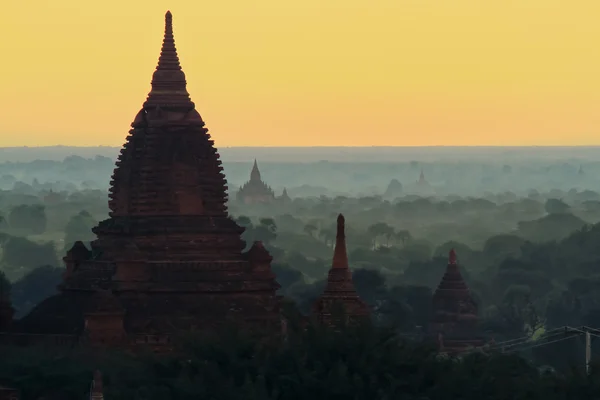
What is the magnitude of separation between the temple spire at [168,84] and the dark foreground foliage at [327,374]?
10903mm

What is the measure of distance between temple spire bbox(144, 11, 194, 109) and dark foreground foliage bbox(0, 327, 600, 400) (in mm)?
10903

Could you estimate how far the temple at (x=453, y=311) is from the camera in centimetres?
9012

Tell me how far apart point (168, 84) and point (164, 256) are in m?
3.95

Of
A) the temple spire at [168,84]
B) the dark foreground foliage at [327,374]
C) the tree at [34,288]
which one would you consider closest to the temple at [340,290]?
the temple spire at [168,84]

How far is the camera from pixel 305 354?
5462 cm

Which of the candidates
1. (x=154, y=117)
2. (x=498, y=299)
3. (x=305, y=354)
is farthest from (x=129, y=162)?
(x=498, y=299)

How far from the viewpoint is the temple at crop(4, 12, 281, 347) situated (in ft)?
209

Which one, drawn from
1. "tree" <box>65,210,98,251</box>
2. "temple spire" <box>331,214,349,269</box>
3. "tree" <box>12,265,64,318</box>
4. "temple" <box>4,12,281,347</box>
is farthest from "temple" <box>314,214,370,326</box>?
"tree" <box>65,210,98,251</box>

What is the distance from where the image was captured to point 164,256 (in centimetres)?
6550

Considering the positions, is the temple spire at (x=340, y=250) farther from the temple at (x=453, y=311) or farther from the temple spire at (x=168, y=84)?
the temple at (x=453, y=311)

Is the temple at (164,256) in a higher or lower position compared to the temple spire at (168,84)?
lower

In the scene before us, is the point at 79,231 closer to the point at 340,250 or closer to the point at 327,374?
the point at 340,250

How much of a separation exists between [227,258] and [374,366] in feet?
38.5

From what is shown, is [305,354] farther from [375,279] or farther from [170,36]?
[375,279]
